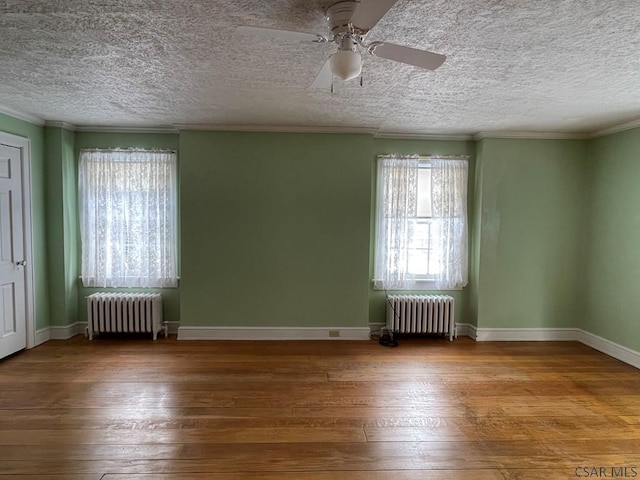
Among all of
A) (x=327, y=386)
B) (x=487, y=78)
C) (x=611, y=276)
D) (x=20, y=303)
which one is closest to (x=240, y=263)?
(x=327, y=386)

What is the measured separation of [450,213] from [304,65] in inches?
110

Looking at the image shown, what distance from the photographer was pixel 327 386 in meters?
3.15

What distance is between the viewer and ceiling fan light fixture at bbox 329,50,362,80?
173cm

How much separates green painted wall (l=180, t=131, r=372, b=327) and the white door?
162 centimetres

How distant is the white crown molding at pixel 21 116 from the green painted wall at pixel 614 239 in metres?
6.30

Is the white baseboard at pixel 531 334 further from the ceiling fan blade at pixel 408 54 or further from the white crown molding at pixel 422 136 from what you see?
the ceiling fan blade at pixel 408 54

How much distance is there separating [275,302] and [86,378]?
1.96 m

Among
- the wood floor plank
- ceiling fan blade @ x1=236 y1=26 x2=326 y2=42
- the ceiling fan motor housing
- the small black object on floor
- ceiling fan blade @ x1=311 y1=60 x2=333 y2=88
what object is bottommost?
the wood floor plank

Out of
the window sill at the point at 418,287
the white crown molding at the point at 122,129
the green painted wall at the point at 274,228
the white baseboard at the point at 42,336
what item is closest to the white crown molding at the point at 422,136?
the green painted wall at the point at 274,228

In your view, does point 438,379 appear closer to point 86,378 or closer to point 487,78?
point 487,78

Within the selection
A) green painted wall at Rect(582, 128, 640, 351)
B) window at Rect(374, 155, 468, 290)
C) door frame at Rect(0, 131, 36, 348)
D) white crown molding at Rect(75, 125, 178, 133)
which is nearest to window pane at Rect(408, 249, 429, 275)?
window at Rect(374, 155, 468, 290)

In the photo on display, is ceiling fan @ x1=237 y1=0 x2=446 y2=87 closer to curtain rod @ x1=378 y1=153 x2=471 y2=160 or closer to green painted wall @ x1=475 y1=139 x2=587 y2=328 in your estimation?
curtain rod @ x1=378 y1=153 x2=471 y2=160

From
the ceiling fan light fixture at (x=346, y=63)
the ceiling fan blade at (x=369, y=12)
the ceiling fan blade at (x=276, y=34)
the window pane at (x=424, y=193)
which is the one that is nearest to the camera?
the ceiling fan blade at (x=369, y=12)

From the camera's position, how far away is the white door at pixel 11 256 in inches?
141
